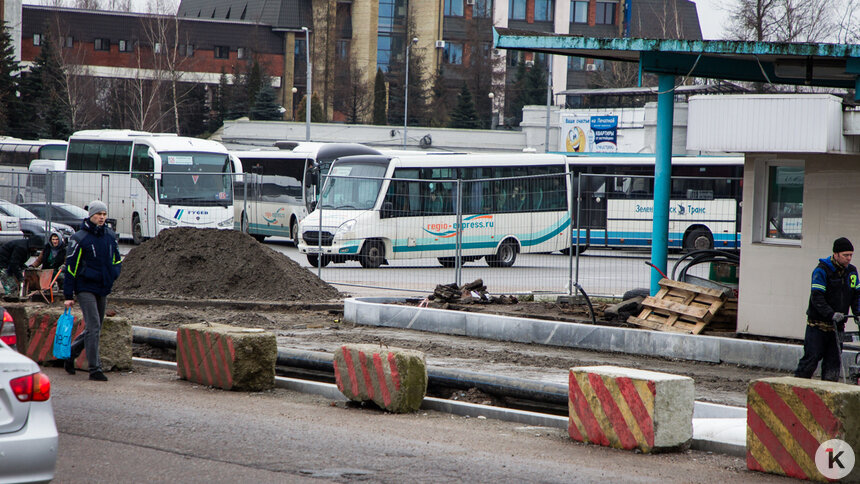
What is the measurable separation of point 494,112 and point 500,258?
61135 millimetres

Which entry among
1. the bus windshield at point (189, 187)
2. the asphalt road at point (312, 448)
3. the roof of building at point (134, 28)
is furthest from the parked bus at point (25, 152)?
the asphalt road at point (312, 448)

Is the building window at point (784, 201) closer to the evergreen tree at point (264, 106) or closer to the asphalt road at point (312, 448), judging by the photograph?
the asphalt road at point (312, 448)

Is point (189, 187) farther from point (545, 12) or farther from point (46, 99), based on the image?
point (545, 12)

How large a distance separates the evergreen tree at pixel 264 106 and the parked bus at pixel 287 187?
32.1 metres

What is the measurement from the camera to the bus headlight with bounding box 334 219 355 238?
23516mm

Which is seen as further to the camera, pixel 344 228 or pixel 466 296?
pixel 344 228

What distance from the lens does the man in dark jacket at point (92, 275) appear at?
34.3 feet

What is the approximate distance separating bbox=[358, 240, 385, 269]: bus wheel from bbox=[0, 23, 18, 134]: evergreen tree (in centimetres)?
3616

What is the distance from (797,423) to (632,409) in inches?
49.0

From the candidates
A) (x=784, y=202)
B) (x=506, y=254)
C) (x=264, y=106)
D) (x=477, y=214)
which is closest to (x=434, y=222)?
(x=477, y=214)

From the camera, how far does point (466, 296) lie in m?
17.4

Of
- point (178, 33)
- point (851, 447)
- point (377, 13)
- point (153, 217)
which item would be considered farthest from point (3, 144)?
point (851, 447)

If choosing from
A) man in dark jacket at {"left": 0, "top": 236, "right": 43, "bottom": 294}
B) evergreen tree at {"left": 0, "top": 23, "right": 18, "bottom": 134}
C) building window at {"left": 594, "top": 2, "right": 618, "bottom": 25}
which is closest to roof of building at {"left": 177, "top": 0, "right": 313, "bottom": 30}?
building window at {"left": 594, "top": 2, "right": 618, "bottom": 25}

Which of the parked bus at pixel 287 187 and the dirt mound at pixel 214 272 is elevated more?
the parked bus at pixel 287 187
